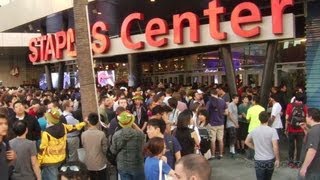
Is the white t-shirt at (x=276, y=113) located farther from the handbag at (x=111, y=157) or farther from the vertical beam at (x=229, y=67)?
the handbag at (x=111, y=157)

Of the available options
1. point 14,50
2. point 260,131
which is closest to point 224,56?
point 260,131

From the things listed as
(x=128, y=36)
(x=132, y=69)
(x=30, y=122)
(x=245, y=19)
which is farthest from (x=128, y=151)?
(x=132, y=69)

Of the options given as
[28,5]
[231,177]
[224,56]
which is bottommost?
[231,177]

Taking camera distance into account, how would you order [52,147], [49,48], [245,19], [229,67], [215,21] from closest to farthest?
[52,147], [245,19], [215,21], [229,67], [49,48]

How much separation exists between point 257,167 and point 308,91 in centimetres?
718

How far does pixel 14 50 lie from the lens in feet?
128

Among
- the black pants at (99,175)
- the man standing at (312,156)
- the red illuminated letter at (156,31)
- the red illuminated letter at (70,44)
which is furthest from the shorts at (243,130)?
the red illuminated letter at (70,44)

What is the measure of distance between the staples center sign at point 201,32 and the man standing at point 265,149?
17.3ft

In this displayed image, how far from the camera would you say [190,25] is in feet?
48.1

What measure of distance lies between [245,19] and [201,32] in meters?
1.82

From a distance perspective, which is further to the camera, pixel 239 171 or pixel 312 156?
pixel 239 171

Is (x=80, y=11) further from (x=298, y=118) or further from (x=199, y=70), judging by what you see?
(x=199, y=70)

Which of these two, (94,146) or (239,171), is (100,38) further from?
(94,146)

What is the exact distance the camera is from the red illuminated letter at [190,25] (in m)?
14.5
